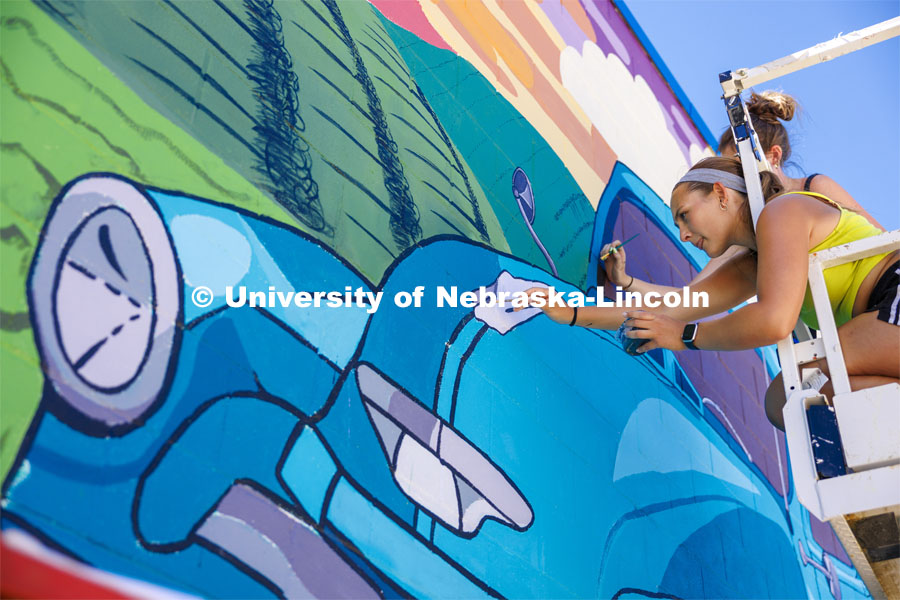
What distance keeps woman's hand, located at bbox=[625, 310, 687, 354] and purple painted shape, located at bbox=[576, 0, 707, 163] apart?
328 cm

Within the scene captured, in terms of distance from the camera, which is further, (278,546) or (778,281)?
(778,281)

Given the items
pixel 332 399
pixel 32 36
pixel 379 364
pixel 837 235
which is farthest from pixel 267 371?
pixel 837 235

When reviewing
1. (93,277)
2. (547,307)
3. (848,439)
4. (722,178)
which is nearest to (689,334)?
(547,307)

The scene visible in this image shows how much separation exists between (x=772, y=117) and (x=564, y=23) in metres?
1.62

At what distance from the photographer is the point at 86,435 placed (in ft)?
6.21

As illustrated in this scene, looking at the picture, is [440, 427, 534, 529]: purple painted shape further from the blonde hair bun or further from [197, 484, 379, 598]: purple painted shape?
the blonde hair bun

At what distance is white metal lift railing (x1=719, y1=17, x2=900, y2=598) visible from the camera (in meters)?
2.69

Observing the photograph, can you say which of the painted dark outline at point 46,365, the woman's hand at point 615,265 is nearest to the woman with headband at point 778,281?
the woman's hand at point 615,265

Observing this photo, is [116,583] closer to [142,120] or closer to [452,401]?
[142,120]

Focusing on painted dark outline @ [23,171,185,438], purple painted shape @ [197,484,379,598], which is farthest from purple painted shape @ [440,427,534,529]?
painted dark outline @ [23,171,185,438]

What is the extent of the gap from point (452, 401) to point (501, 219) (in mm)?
1190

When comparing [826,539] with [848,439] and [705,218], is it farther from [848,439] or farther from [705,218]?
[848,439]

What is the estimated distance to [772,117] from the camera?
14.8ft

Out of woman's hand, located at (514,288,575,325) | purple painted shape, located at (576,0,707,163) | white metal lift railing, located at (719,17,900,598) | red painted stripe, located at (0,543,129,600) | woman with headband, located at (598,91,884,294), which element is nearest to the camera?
red painted stripe, located at (0,543,129,600)
